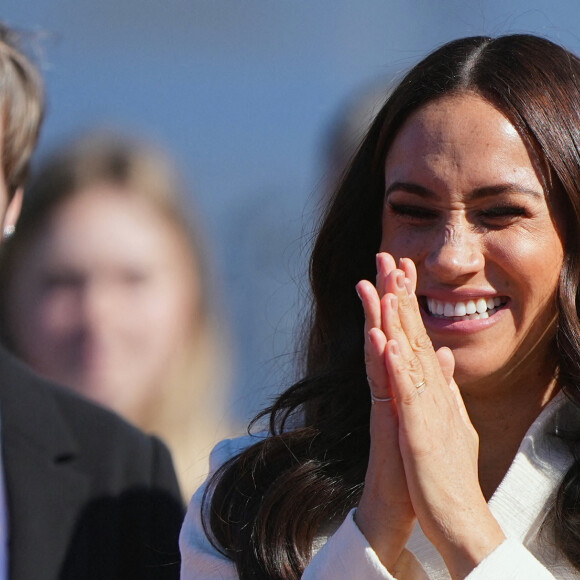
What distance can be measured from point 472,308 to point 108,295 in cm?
176

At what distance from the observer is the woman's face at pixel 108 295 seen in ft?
12.3

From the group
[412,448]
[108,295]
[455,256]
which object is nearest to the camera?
[412,448]

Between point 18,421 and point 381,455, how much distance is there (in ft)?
3.68

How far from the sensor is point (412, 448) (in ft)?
6.64

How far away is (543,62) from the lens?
2.42 metres

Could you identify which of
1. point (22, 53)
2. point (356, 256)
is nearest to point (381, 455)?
point (356, 256)

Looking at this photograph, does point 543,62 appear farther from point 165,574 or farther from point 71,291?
point 71,291

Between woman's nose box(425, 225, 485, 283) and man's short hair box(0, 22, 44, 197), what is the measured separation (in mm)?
1116

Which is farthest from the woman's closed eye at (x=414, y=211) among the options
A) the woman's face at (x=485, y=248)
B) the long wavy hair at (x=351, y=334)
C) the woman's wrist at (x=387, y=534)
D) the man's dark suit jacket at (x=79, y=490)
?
the man's dark suit jacket at (x=79, y=490)

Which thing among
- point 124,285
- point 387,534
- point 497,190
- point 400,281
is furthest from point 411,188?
point 124,285

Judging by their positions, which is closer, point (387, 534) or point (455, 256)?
point (387, 534)

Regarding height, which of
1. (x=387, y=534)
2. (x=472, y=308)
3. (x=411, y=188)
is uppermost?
(x=411, y=188)

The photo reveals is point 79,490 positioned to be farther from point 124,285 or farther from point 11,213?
point 124,285

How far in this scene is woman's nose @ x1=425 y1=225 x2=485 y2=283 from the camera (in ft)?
7.43
